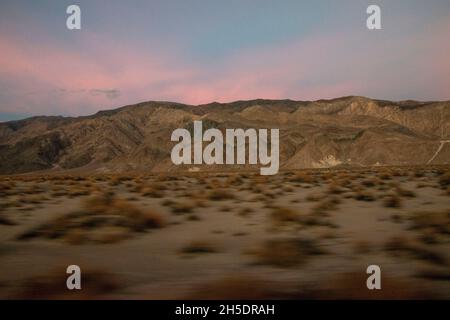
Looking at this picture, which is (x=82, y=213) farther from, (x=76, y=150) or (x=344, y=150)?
(x=76, y=150)

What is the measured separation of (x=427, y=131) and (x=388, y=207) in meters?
135

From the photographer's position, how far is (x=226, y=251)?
597 centimetres

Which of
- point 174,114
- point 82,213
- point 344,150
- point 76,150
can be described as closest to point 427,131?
point 344,150

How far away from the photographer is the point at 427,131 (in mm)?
129750

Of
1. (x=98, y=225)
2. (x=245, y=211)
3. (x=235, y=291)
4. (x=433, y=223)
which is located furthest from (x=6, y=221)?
(x=433, y=223)

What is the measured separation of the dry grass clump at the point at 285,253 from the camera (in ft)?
16.9

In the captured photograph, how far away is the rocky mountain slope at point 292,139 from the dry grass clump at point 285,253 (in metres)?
85.4

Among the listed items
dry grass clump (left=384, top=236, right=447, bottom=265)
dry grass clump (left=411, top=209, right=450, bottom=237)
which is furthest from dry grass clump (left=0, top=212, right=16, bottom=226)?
dry grass clump (left=411, top=209, right=450, bottom=237)

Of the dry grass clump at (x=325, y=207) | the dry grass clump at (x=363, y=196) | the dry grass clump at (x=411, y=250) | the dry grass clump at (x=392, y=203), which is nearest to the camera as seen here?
the dry grass clump at (x=411, y=250)

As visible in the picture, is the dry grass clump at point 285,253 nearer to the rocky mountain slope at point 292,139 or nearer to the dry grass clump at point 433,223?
the dry grass clump at point 433,223

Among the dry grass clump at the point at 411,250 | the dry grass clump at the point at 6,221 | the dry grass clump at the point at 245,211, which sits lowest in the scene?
the dry grass clump at the point at 245,211

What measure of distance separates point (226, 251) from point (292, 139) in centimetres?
10739

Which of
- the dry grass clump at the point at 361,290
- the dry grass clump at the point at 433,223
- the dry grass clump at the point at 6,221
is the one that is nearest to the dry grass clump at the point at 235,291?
the dry grass clump at the point at 361,290

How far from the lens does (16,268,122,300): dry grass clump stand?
3988 millimetres
